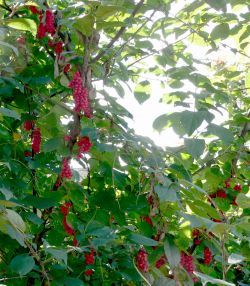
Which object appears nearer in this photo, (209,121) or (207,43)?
(209,121)

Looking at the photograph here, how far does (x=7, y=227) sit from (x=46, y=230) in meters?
0.55

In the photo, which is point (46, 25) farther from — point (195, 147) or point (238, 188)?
point (238, 188)

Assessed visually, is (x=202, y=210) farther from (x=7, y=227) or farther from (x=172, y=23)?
(x=172, y=23)

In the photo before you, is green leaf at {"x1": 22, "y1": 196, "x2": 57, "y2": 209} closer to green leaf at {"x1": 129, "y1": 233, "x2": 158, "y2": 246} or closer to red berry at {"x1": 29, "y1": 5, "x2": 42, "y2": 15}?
green leaf at {"x1": 129, "y1": 233, "x2": 158, "y2": 246}

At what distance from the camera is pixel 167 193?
945 millimetres

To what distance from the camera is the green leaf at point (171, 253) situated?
109 centimetres

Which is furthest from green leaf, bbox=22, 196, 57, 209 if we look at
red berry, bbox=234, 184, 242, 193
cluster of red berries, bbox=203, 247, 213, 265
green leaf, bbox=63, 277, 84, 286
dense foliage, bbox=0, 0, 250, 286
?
red berry, bbox=234, 184, 242, 193

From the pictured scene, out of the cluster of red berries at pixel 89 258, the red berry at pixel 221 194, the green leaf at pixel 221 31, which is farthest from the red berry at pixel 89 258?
the green leaf at pixel 221 31

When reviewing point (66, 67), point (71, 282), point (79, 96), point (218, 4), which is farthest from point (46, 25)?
point (71, 282)

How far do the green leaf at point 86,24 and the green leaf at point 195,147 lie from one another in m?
0.37

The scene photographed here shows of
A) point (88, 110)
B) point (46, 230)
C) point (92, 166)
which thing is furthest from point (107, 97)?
point (46, 230)

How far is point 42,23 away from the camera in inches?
49.8

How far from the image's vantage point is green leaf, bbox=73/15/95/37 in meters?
1.08

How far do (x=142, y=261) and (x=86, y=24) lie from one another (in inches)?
24.4
